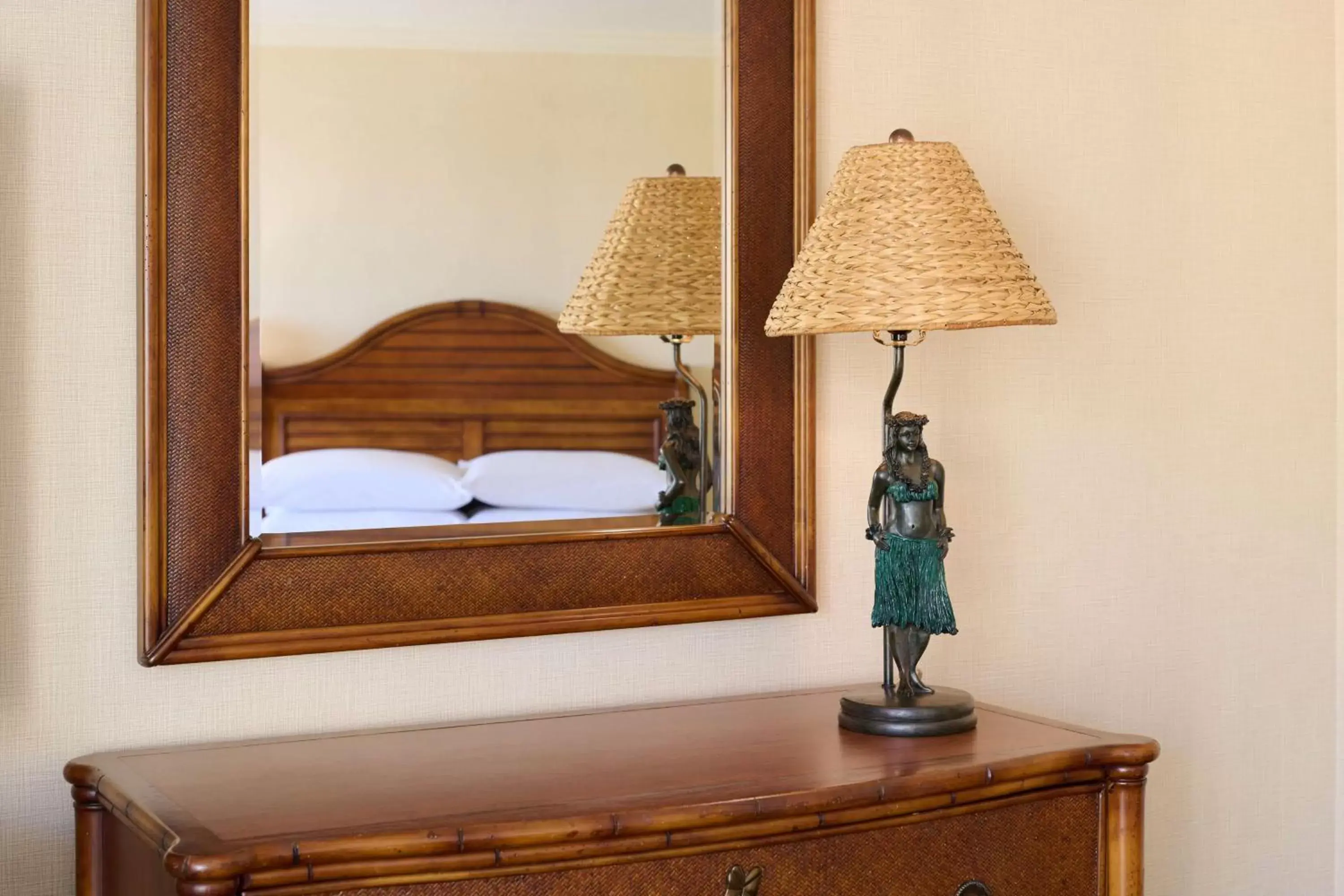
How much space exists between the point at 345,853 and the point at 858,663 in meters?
0.93

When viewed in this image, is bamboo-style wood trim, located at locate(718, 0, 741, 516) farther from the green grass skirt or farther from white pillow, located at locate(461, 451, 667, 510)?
the green grass skirt

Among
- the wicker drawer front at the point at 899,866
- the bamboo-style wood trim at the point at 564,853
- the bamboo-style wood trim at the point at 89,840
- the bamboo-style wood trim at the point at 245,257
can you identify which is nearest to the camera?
the bamboo-style wood trim at the point at 564,853

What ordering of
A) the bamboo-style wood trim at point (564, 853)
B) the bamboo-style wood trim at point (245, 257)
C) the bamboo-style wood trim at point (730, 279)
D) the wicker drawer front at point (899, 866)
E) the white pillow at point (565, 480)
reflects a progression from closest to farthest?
the bamboo-style wood trim at point (564, 853), the wicker drawer front at point (899, 866), the bamboo-style wood trim at point (245, 257), the white pillow at point (565, 480), the bamboo-style wood trim at point (730, 279)

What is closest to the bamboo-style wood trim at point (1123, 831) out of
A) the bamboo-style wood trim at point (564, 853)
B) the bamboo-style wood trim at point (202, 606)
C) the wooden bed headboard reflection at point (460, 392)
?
the bamboo-style wood trim at point (564, 853)

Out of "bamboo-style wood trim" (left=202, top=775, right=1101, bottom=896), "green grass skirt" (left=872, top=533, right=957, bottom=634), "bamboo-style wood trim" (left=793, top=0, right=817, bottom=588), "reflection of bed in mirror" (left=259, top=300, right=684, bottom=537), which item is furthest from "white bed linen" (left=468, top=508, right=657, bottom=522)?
"bamboo-style wood trim" (left=202, top=775, right=1101, bottom=896)

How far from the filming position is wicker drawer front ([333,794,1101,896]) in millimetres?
1333

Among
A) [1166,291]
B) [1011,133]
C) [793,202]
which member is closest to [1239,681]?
[1166,291]

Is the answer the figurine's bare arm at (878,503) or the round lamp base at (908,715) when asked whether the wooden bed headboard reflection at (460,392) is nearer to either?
the figurine's bare arm at (878,503)

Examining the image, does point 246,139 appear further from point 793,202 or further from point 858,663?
point 858,663

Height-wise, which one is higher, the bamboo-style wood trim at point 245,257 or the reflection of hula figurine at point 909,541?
the bamboo-style wood trim at point 245,257

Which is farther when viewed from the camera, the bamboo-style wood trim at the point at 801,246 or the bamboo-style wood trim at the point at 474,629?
the bamboo-style wood trim at the point at 801,246

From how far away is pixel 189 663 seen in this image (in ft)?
5.24

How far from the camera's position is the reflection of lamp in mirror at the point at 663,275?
5.79 ft

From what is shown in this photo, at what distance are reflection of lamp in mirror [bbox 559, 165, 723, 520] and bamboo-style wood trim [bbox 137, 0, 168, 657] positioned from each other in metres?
0.48
